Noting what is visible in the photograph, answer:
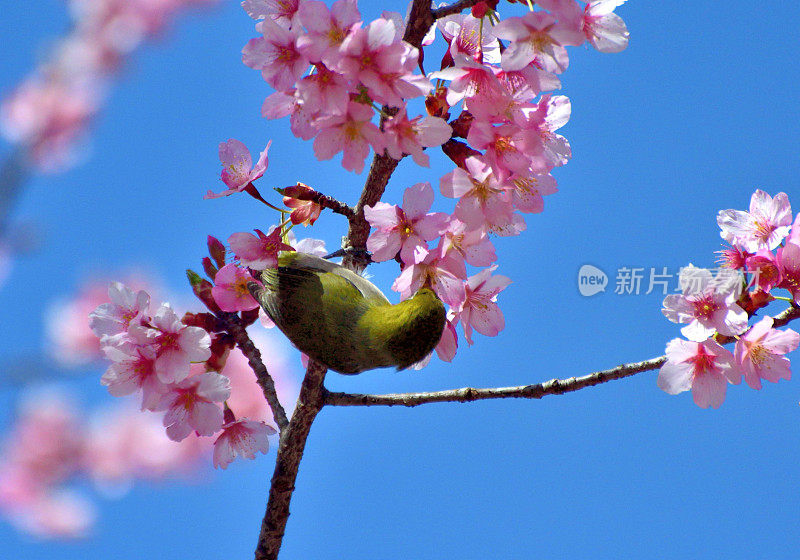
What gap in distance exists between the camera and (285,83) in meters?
2.18

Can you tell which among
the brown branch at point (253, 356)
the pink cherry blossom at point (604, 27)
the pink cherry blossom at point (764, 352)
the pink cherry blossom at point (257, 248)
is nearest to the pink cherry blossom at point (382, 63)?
the pink cherry blossom at point (604, 27)

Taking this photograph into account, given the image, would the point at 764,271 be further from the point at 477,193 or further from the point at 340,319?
the point at 340,319

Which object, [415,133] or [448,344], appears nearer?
[415,133]

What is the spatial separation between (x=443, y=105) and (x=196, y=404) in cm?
148

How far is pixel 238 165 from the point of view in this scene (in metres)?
2.77

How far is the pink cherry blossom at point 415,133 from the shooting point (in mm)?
2166

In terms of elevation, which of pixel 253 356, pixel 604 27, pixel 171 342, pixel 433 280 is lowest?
pixel 171 342

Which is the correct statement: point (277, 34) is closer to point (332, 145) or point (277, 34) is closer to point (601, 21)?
point (332, 145)

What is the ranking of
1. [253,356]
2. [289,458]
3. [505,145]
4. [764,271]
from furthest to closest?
[289,458]
[253,356]
[764,271]
[505,145]

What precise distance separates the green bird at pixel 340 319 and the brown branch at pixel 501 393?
251 millimetres

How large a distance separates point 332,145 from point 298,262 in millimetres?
1044

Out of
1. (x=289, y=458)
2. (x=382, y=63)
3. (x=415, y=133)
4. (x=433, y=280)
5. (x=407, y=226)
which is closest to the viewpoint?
(x=382, y=63)

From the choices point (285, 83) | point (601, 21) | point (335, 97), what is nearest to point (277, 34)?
point (285, 83)

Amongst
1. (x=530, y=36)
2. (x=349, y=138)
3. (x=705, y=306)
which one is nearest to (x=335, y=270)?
(x=349, y=138)
